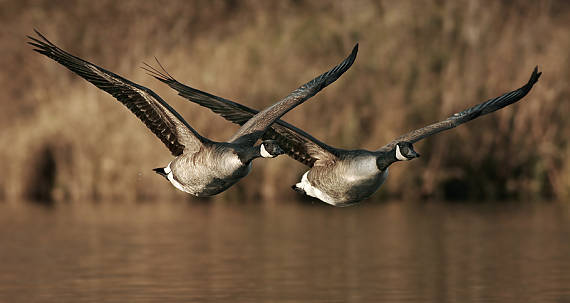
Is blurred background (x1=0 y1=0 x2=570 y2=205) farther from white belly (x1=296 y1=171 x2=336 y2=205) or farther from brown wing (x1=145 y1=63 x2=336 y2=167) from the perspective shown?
white belly (x1=296 y1=171 x2=336 y2=205)

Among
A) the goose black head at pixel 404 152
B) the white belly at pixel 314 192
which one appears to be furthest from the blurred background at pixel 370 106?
the goose black head at pixel 404 152

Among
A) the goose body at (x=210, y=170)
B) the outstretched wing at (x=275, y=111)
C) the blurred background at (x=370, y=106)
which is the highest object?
the blurred background at (x=370, y=106)

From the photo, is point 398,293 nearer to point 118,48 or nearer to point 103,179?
point 103,179

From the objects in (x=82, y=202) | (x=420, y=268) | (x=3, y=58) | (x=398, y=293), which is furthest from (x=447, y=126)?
(x=3, y=58)

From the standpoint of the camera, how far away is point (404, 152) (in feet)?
41.2

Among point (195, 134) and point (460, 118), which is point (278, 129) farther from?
point (460, 118)

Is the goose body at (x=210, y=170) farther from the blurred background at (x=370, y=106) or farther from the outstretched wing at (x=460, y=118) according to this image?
the blurred background at (x=370, y=106)

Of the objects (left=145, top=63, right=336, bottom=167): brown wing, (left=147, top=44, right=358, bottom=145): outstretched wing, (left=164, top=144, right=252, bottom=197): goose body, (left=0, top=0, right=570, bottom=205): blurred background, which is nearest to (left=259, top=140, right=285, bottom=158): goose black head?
(left=164, top=144, right=252, bottom=197): goose body

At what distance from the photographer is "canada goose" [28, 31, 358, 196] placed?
1240 centimetres

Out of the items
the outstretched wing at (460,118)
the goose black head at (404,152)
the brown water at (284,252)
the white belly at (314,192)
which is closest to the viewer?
the goose black head at (404,152)

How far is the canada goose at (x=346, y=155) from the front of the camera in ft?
42.2

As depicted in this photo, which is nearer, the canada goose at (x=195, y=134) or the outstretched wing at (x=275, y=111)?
the canada goose at (x=195, y=134)

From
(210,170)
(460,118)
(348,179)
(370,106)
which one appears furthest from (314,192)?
(370,106)

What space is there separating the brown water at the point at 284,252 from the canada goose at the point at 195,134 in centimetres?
242
